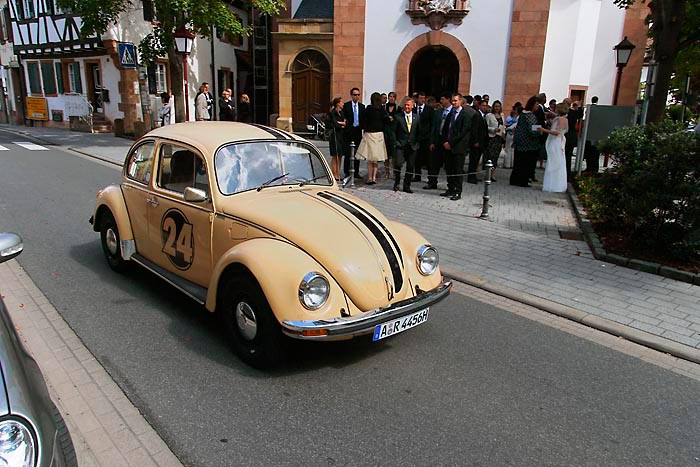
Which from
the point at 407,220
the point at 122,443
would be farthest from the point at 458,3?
the point at 122,443

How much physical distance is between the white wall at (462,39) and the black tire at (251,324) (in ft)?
53.1

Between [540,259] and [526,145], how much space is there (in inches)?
212

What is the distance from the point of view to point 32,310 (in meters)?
4.95

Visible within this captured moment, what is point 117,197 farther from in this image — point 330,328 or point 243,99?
point 243,99

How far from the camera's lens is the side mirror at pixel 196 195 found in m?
4.50

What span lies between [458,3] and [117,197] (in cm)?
1580

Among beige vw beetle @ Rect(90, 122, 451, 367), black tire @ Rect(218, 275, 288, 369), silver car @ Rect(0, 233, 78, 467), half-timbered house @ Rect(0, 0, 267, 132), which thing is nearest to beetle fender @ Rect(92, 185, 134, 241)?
beige vw beetle @ Rect(90, 122, 451, 367)

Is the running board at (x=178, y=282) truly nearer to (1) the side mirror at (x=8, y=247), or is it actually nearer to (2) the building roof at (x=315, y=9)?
(1) the side mirror at (x=8, y=247)

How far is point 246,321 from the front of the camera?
13.1 ft

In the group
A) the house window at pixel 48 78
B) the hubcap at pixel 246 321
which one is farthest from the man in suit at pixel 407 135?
the house window at pixel 48 78

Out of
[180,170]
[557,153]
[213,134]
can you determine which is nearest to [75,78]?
[557,153]

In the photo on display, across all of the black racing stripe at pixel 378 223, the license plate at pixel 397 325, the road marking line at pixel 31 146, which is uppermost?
the black racing stripe at pixel 378 223

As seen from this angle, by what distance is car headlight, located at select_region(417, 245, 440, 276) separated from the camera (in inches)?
173

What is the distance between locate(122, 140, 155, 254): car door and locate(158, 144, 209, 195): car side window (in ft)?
0.66
